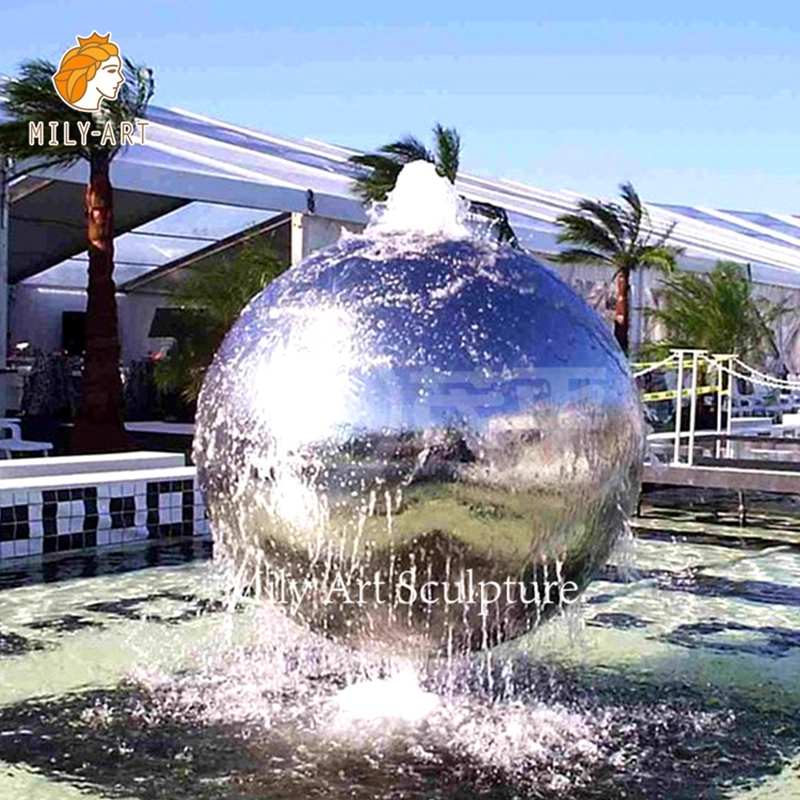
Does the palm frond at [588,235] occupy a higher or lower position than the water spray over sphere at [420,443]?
higher

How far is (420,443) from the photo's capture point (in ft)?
12.9

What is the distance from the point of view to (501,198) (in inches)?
1121

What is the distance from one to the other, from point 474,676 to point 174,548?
4.22 m

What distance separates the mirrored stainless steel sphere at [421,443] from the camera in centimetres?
396

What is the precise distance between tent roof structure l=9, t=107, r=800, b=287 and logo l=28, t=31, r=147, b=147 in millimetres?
1176

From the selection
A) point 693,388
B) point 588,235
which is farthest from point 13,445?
point 588,235

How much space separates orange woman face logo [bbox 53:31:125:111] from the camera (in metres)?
14.8

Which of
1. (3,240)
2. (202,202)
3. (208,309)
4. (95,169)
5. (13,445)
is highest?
(202,202)

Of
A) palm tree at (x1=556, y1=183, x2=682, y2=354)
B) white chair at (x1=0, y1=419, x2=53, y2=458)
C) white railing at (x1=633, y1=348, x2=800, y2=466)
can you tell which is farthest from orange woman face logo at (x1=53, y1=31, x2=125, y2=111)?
palm tree at (x1=556, y1=183, x2=682, y2=354)

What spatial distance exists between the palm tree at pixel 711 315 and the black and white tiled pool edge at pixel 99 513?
14349 millimetres

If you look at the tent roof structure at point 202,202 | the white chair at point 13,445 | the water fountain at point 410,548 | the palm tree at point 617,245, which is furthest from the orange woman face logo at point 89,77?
the water fountain at point 410,548

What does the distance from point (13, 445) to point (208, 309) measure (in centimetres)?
582

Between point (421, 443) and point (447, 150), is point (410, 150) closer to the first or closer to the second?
point (447, 150)

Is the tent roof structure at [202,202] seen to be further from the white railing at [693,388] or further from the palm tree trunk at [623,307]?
the white railing at [693,388]
